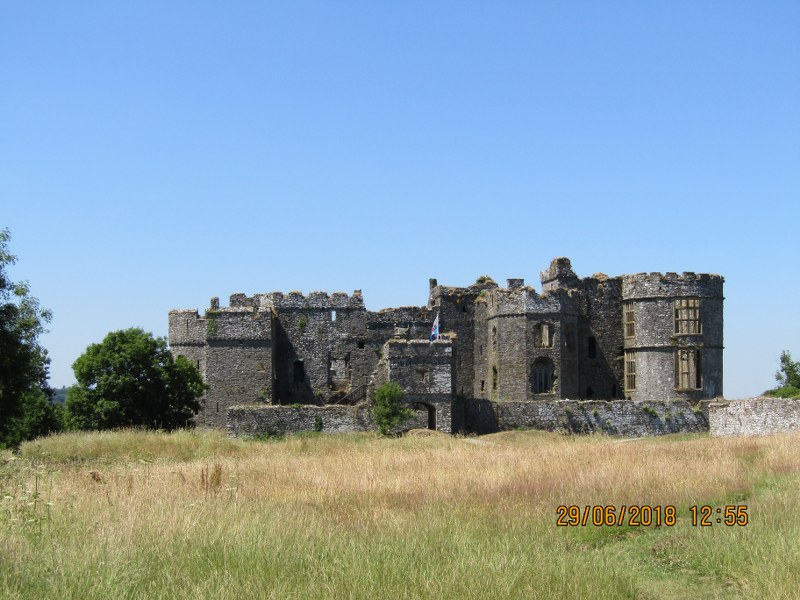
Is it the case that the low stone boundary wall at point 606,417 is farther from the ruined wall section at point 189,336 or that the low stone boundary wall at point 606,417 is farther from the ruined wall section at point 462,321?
the ruined wall section at point 189,336

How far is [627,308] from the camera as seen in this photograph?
49.4 metres

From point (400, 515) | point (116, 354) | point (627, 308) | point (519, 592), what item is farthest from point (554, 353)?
point (519, 592)

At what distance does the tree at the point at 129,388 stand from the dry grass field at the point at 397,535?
25340 mm

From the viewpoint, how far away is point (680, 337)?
153 feet

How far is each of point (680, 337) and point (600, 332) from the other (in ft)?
15.2

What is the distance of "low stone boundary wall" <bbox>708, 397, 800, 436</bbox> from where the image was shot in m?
34.6

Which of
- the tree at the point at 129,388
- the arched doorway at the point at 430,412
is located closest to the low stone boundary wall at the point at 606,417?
the arched doorway at the point at 430,412

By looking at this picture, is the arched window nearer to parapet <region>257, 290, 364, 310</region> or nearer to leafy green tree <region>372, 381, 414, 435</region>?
leafy green tree <region>372, 381, 414, 435</region>

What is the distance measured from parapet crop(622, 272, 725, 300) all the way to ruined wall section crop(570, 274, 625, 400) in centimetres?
225

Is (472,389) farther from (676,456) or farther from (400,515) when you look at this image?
(400,515)

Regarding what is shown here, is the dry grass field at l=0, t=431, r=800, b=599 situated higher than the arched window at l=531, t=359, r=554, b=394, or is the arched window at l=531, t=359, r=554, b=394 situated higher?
the arched window at l=531, t=359, r=554, b=394

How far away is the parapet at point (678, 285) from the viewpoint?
→ 46.7 meters

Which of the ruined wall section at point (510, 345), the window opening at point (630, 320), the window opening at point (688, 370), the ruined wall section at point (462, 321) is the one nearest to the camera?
the window opening at point (688, 370)

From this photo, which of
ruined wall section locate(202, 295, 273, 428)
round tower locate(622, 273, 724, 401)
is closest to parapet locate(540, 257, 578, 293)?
round tower locate(622, 273, 724, 401)
